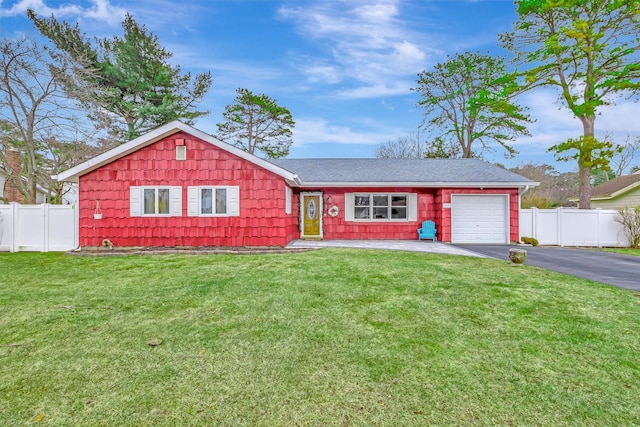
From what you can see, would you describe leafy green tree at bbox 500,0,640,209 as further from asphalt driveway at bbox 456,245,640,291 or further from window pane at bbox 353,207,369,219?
window pane at bbox 353,207,369,219

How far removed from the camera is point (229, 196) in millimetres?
9969

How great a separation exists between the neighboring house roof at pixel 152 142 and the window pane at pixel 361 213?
3596 millimetres

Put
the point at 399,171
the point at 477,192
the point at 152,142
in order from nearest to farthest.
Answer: the point at 152,142
the point at 477,192
the point at 399,171

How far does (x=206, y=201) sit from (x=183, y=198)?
74 centimetres

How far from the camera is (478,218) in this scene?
11.9 meters

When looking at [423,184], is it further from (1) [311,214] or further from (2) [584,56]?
(2) [584,56]

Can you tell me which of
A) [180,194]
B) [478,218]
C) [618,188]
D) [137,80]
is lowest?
[478,218]

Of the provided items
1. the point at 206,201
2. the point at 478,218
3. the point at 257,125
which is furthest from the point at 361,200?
the point at 257,125

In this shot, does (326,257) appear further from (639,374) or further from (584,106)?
(584,106)

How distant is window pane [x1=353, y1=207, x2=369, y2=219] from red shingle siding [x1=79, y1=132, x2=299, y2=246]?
11.9 feet

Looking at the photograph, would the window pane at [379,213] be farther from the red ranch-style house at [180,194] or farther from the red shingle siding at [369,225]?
the red ranch-style house at [180,194]

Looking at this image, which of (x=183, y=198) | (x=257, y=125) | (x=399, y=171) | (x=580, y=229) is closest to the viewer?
(x=183, y=198)

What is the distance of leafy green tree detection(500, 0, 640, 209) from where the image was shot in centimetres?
1352

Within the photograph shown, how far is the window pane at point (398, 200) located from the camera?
487 inches
